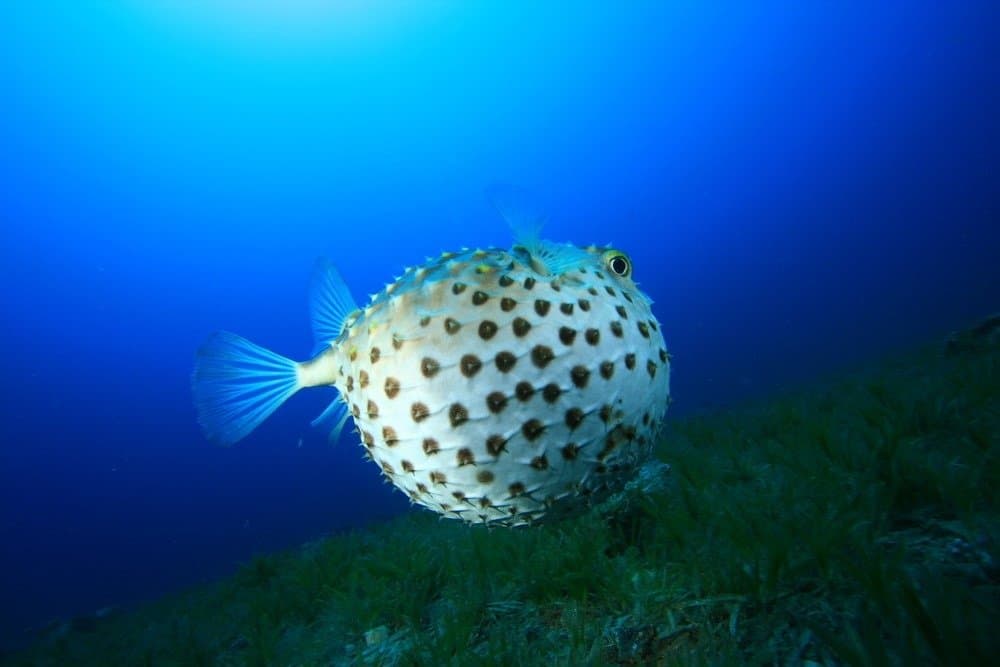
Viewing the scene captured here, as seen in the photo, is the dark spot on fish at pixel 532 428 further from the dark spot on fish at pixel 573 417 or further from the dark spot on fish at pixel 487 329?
the dark spot on fish at pixel 487 329

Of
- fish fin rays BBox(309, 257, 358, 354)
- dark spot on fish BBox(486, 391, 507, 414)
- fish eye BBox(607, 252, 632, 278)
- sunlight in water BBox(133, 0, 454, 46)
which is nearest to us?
dark spot on fish BBox(486, 391, 507, 414)

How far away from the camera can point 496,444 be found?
1.74 metres

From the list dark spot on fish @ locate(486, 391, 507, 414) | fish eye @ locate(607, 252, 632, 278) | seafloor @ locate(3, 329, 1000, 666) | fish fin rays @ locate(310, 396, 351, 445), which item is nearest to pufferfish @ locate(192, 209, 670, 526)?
dark spot on fish @ locate(486, 391, 507, 414)

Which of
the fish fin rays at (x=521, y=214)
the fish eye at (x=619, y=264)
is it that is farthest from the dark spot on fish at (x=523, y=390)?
the fish eye at (x=619, y=264)

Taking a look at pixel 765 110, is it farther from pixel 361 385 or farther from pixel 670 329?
pixel 361 385

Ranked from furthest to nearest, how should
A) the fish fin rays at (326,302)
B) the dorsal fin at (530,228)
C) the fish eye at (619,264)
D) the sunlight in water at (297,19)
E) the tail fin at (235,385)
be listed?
1. the sunlight in water at (297,19)
2. the fish fin rays at (326,302)
3. the tail fin at (235,385)
4. the fish eye at (619,264)
5. the dorsal fin at (530,228)

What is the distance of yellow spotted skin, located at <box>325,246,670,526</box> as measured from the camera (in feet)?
5.69

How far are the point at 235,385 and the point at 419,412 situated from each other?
1504 millimetres

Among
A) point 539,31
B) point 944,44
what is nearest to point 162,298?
point 539,31

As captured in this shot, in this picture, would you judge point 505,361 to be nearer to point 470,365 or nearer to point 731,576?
point 470,365

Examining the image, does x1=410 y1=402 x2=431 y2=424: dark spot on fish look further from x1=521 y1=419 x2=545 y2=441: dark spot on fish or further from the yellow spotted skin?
x1=521 y1=419 x2=545 y2=441: dark spot on fish

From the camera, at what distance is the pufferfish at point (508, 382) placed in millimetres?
1735

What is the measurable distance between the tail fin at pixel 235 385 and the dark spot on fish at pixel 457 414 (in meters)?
1.27

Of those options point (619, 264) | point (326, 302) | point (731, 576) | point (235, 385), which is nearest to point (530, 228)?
point (619, 264)
